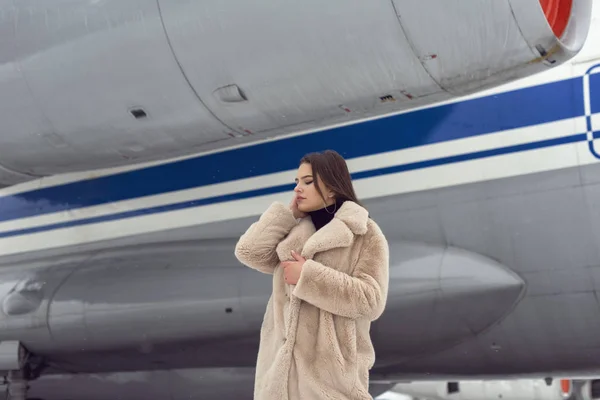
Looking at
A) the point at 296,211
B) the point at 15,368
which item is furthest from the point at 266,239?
the point at 15,368

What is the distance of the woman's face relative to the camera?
6.91 feet

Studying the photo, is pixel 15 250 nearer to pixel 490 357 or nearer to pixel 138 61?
pixel 138 61

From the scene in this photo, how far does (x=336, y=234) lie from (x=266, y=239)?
224 mm

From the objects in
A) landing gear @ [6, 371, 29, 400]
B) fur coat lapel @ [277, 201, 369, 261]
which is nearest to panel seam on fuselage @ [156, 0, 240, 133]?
fur coat lapel @ [277, 201, 369, 261]

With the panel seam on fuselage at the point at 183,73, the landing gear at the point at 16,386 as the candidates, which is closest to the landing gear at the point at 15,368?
the landing gear at the point at 16,386

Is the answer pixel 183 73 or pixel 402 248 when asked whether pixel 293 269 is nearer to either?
pixel 183 73

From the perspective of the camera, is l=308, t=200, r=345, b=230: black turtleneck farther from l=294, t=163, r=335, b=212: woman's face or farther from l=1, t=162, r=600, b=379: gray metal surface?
l=1, t=162, r=600, b=379: gray metal surface

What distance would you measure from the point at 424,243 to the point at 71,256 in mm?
2410

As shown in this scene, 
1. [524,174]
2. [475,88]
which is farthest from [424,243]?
[475,88]

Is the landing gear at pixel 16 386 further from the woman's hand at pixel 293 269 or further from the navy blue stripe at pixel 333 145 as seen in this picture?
the woman's hand at pixel 293 269

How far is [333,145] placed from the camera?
4.45 m

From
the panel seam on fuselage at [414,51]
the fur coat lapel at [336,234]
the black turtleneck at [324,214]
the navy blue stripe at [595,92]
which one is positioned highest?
the navy blue stripe at [595,92]

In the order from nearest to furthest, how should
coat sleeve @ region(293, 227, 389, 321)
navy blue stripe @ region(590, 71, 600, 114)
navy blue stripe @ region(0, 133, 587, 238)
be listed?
coat sleeve @ region(293, 227, 389, 321), navy blue stripe @ region(590, 71, 600, 114), navy blue stripe @ region(0, 133, 587, 238)

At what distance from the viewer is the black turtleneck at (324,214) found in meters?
2.14
